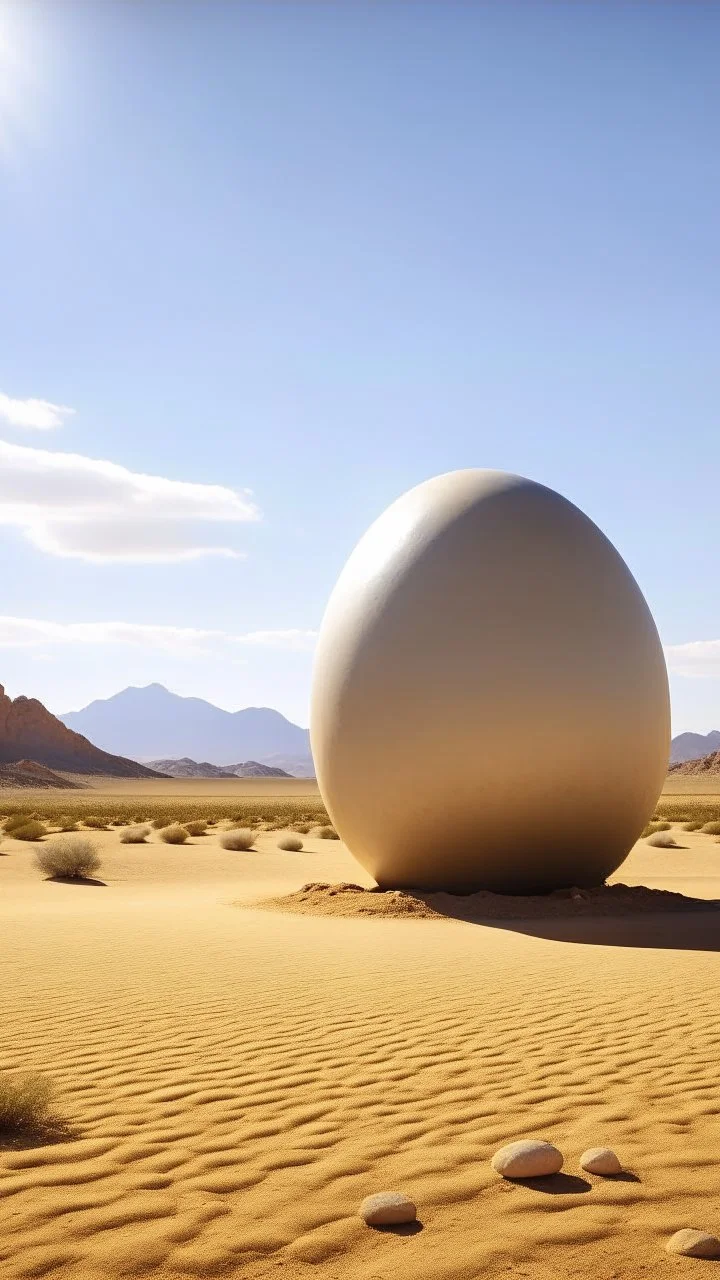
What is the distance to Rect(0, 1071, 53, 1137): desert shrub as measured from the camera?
4.65 m

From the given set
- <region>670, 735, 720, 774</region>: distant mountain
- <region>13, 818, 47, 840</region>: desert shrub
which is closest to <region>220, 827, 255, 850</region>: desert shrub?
<region>13, 818, 47, 840</region>: desert shrub

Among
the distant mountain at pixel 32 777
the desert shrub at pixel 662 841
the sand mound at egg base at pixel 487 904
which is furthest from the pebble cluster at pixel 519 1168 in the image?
the distant mountain at pixel 32 777

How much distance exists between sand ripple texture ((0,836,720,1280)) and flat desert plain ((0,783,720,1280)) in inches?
0.6

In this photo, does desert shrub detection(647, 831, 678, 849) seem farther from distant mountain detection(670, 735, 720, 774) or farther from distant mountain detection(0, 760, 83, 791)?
distant mountain detection(670, 735, 720, 774)

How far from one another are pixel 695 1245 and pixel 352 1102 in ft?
6.79

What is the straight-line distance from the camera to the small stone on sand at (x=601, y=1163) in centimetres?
415

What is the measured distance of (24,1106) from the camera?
15.4 feet

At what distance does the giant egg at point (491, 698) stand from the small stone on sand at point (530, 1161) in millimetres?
9284

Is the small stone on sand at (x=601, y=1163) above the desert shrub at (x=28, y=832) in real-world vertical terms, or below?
above

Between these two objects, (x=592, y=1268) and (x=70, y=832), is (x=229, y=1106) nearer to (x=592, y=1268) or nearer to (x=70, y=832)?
(x=592, y=1268)

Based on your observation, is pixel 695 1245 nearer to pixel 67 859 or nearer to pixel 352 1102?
pixel 352 1102

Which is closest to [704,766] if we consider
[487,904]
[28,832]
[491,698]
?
[28,832]

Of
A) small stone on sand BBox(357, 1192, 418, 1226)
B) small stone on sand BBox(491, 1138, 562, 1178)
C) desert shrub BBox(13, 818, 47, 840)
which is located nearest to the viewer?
small stone on sand BBox(357, 1192, 418, 1226)

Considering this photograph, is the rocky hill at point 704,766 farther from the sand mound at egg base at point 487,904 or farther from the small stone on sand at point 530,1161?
the small stone on sand at point 530,1161
